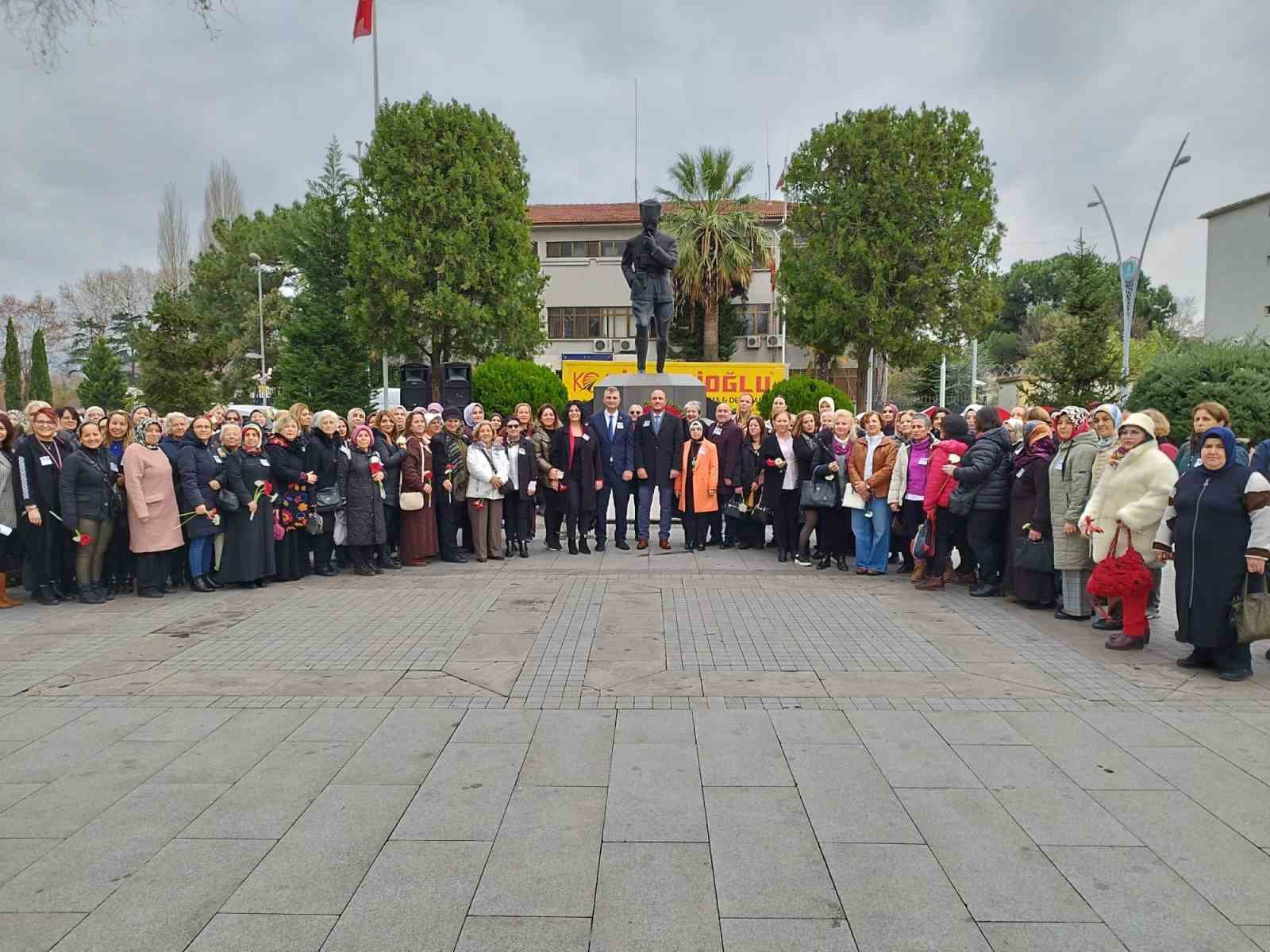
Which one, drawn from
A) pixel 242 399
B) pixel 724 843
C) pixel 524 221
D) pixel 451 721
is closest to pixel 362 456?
pixel 451 721

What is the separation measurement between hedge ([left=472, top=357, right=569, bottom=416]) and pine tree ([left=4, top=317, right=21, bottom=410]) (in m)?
43.3

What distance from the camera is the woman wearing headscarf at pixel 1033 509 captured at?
26.1 feet

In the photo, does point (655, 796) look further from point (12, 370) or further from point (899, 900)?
point (12, 370)

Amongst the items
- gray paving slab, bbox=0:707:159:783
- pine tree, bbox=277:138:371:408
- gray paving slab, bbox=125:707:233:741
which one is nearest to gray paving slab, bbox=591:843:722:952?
gray paving slab, bbox=125:707:233:741

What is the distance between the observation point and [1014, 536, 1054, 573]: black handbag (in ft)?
26.2

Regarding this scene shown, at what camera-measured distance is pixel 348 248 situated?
33000mm

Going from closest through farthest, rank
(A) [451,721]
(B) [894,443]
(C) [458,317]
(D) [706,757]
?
1. (D) [706,757]
2. (A) [451,721]
3. (B) [894,443]
4. (C) [458,317]

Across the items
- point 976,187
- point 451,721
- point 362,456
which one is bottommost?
point 451,721

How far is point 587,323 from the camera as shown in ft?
150

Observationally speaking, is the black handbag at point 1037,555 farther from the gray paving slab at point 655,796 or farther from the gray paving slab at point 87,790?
the gray paving slab at point 87,790

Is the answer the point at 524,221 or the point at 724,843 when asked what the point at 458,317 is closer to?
the point at 524,221

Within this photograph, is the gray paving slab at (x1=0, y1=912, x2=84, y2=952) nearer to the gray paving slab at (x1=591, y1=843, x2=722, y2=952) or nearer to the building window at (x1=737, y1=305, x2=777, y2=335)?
the gray paving slab at (x1=591, y1=843, x2=722, y2=952)

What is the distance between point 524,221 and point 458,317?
473 cm

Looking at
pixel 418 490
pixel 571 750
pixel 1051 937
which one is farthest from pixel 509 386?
pixel 1051 937
